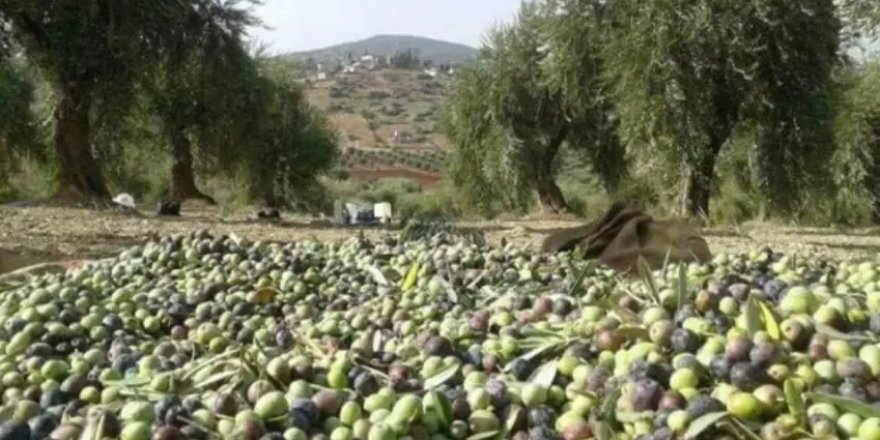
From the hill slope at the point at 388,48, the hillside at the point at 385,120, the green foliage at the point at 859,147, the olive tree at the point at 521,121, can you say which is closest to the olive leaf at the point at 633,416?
the olive tree at the point at 521,121

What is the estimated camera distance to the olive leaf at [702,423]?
1.75 metres

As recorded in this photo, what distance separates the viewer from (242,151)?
22.1 m

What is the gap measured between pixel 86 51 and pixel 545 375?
47.1 feet

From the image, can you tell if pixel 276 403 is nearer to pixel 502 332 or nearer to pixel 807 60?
pixel 502 332

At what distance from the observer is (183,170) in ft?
79.5

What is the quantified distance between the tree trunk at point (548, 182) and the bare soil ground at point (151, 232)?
773cm

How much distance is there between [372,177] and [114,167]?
94.6 ft

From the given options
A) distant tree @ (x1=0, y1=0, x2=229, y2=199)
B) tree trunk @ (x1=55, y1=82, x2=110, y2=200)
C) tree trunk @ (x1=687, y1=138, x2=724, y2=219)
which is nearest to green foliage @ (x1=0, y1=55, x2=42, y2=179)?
tree trunk @ (x1=55, y1=82, x2=110, y2=200)

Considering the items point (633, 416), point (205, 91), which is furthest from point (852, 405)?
point (205, 91)

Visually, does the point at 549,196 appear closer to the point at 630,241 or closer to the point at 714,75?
the point at 714,75

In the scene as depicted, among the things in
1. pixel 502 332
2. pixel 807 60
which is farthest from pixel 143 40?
pixel 502 332

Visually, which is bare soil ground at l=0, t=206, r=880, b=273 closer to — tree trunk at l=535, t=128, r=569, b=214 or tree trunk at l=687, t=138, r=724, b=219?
tree trunk at l=687, t=138, r=724, b=219

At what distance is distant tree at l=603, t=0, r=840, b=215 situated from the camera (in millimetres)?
14906

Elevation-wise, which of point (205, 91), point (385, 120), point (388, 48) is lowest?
point (205, 91)
